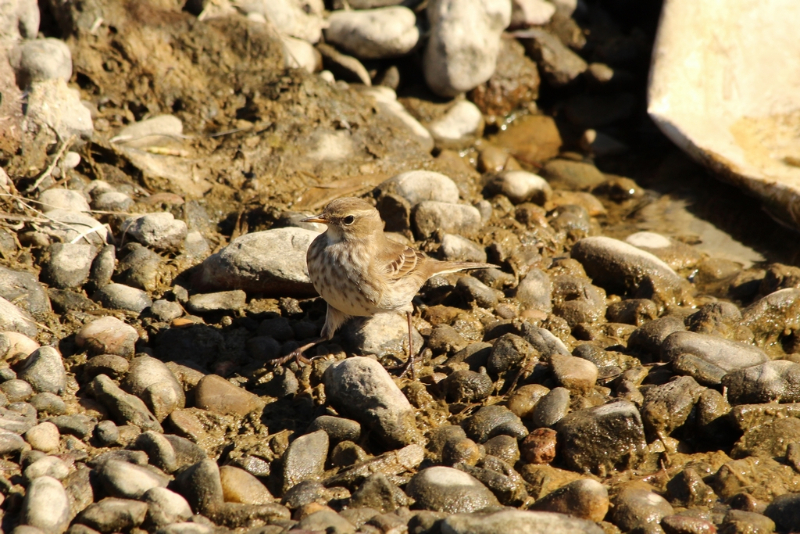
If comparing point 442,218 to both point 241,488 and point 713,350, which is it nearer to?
point 713,350

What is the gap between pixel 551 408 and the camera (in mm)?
5395

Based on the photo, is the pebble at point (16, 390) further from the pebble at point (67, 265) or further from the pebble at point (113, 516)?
the pebble at point (67, 265)

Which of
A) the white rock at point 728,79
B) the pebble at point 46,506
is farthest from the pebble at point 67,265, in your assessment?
the white rock at point 728,79

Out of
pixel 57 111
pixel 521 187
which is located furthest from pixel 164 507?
pixel 521 187

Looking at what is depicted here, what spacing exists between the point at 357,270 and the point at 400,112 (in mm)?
4078

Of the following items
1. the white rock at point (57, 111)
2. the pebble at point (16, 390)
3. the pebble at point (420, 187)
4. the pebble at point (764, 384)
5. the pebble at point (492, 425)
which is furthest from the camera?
the pebble at point (420, 187)

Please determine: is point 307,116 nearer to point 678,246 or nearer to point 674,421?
point 678,246

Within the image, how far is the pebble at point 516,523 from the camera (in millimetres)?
4070

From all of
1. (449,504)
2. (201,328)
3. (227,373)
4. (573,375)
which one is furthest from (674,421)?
(201,328)

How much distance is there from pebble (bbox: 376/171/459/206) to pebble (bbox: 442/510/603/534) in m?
4.36

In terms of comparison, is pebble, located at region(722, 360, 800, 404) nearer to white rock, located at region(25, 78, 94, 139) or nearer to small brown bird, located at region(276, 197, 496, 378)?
small brown bird, located at region(276, 197, 496, 378)

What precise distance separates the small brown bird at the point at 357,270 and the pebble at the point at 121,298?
4.28 feet

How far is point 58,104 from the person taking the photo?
7.34 meters

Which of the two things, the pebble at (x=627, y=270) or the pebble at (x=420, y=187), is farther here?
A: the pebble at (x=420, y=187)
